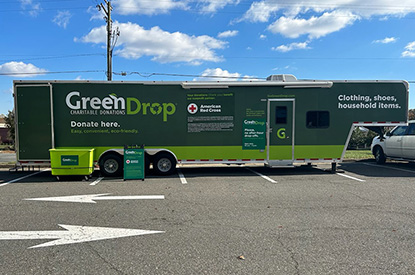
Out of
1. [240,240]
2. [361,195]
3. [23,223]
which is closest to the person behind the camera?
[240,240]

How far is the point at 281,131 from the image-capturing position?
371 inches

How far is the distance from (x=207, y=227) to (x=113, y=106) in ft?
19.4

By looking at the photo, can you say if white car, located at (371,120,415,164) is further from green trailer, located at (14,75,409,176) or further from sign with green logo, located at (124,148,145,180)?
sign with green logo, located at (124,148,145,180)

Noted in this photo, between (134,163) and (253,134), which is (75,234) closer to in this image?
(134,163)

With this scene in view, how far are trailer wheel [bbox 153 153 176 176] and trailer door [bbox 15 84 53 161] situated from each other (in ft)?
11.0

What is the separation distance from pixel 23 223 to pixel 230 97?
6.63 meters

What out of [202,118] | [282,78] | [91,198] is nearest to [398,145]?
[282,78]

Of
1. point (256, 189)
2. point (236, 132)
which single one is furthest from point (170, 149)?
point (256, 189)

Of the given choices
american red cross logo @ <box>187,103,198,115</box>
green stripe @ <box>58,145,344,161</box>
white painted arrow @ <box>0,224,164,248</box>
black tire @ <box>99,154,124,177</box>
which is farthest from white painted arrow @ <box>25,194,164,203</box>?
american red cross logo @ <box>187,103,198,115</box>

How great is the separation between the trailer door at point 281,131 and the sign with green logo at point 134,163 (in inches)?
166

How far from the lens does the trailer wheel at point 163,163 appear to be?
922 centimetres

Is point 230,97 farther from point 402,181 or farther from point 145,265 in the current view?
point 145,265

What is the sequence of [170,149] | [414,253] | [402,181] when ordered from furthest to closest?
[170,149] < [402,181] < [414,253]

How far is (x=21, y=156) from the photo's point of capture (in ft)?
28.7
